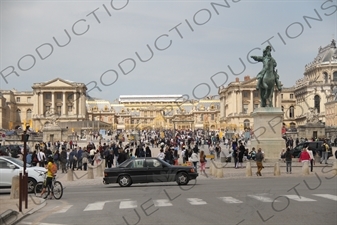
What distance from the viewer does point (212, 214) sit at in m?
13.8

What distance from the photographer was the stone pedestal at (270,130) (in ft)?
109

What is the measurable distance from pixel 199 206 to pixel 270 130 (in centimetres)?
1872

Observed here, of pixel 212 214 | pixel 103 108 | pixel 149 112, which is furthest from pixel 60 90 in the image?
pixel 212 214

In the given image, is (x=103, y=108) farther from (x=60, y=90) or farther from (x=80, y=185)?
(x=80, y=185)

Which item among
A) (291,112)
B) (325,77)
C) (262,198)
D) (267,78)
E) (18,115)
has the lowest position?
(262,198)

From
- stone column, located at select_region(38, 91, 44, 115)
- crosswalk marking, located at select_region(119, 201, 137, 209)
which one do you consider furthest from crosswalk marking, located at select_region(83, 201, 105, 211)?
stone column, located at select_region(38, 91, 44, 115)

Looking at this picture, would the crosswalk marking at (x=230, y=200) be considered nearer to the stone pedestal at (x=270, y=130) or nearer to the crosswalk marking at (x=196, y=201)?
the crosswalk marking at (x=196, y=201)

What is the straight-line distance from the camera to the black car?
23.5 metres

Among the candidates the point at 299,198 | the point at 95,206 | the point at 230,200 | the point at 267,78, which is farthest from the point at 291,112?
the point at 95,206

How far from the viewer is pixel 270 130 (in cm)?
3347

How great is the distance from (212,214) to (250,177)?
540 inches

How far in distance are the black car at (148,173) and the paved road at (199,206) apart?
2.00 m

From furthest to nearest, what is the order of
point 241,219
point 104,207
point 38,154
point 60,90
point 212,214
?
point 60,90, point 38,154, point 104,207, point 212,214, point 241,219

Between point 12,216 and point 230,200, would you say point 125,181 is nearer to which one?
point 230,200
